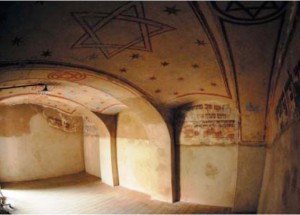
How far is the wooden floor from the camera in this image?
811cm

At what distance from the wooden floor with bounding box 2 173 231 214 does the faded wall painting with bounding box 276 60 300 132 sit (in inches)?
156

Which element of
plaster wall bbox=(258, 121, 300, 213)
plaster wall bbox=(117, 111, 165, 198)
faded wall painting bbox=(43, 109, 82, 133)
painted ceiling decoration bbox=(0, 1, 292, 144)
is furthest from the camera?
faded wall painting bbox=(43, 109, 82, 133)

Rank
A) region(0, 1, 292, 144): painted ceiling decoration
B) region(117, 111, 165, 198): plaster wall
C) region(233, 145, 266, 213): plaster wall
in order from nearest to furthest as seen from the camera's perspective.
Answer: region(0, 1, 292, 144): painted ceiling decoration
region(233, 145, 266, 213): plaster wall
region(117, 111, 165, 198): plaster wall

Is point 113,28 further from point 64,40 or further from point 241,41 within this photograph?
point 241,41

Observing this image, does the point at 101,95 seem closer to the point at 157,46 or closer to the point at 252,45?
the point at 157,46

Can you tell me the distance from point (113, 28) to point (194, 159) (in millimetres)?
5740

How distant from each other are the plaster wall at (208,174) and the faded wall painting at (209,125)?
9.0 inches

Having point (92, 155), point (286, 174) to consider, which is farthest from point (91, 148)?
point (286, 174)

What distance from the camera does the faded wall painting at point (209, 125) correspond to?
8016mm

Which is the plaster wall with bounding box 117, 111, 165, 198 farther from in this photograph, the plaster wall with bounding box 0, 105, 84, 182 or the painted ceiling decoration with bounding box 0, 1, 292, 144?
the plaster wall with bounding box 0, 105, 84, 182

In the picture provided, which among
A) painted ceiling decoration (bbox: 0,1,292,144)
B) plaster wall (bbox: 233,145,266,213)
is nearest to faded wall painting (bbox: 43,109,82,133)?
painted ceiling decoration (bbox: 0,1,292,144)

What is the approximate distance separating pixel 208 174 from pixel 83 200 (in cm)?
430

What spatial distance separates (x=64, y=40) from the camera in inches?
173

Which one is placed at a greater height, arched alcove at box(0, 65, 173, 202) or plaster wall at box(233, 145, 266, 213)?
arched alcove at box(0, 65, 173, 202)
